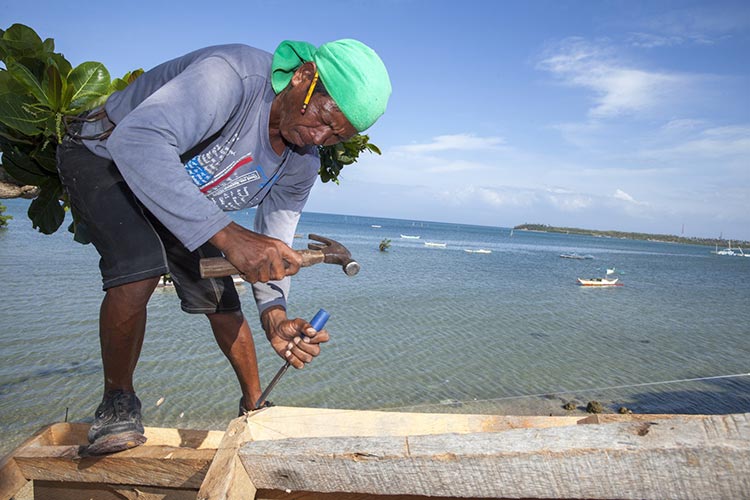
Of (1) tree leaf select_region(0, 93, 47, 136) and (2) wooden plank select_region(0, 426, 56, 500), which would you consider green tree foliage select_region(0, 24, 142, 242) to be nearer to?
(1) tree leaf select_region(0, 93, 47, 136)

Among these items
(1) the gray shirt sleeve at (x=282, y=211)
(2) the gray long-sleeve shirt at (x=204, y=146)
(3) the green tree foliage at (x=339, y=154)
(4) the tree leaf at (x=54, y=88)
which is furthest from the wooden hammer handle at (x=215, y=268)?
(3) the green tree foliage at (x=339, y=154)

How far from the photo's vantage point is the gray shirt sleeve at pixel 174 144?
5.83ft

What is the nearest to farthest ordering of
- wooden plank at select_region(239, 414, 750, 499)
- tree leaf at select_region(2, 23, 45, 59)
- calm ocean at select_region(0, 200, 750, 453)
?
wooden plank at select_region(239, 414, 750, 499)
tree leaf at select_region(2, 23, 45, 59)
calm ocean at select_region(0, 200, 750, 453)

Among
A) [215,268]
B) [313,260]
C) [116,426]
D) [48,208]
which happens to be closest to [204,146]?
[215,268]

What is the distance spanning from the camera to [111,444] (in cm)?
210

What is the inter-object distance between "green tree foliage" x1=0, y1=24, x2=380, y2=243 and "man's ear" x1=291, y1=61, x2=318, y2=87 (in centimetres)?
128

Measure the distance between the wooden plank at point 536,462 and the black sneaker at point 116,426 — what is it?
0.99 metres

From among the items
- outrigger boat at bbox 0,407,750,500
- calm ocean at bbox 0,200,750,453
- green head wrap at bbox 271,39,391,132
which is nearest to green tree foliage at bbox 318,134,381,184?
green head wrap at bbox 271,39,391,132

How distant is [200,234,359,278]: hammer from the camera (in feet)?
6.77

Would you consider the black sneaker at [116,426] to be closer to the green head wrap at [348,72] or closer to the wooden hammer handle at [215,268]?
the wooden hammer handle at [215,268]

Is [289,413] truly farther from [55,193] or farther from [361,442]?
[55,193]

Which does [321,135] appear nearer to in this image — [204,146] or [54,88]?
[204,146]

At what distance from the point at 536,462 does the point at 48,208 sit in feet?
10.5

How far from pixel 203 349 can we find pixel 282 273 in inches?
315
